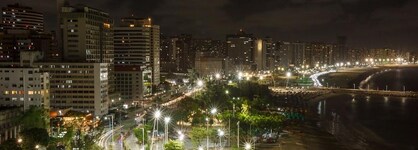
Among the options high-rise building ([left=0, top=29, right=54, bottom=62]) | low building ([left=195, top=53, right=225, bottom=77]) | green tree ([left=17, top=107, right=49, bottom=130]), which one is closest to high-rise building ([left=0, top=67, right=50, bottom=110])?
green tree ([left=17, top=107, right=49, bottom=130])

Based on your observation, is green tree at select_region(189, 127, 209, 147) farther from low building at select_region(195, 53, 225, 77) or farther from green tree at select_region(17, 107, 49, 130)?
low building at select_region(195, 53, 225, 77)

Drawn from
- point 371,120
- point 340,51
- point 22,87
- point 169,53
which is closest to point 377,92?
point 371,120

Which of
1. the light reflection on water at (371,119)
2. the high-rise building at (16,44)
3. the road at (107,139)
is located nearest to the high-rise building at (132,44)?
the high-rise building at (16,44)

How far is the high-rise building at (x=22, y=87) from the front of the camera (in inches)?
854

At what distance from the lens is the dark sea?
24.4 metres

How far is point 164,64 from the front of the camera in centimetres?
6062

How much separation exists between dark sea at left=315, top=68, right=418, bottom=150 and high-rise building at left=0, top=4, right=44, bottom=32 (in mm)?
28849

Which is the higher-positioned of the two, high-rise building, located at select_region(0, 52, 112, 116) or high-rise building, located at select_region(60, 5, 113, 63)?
high-rise building, located at select_region(60, 5, 113, 63)

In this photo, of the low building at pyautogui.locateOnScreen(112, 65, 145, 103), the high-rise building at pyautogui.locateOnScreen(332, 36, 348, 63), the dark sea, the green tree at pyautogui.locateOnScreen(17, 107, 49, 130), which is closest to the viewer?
the green tree at pyautogui.locateOnScreen(17, 107, 49, 130)

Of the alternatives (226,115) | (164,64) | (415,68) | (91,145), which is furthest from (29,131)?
(415,68)

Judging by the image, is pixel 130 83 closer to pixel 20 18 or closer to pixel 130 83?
pixel 130 83

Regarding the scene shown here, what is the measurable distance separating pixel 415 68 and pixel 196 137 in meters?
107

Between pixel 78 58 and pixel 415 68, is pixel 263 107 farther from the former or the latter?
pixel 415 68

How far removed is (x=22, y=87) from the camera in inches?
858
